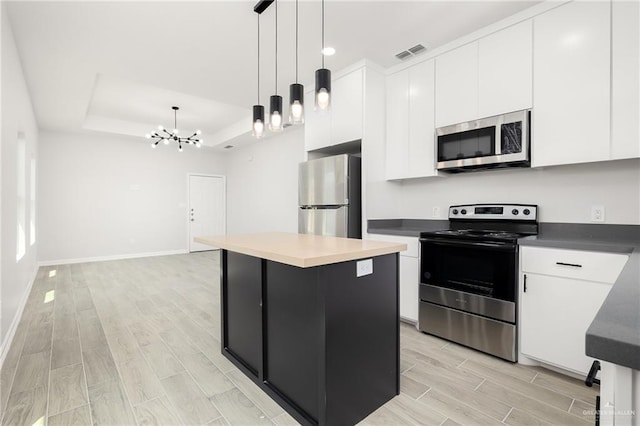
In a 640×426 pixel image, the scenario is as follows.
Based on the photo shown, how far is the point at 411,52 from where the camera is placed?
3.11 m

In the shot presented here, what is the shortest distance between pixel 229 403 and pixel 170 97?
15.4ft

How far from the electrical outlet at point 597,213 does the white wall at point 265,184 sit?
4128 millimetres

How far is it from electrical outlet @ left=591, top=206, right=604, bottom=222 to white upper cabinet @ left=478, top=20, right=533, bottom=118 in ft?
3.08

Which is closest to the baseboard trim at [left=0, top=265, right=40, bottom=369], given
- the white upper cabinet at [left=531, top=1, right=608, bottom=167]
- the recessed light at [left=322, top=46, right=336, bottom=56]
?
the recessed light at [left=322, top=46, right=336, bottom=56]

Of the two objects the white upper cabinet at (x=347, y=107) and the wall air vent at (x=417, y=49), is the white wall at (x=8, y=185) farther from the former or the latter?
the wall air vent at (x=417, y=49)

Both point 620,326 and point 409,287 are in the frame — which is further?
point 409,287

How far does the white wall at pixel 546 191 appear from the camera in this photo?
2.28 metres

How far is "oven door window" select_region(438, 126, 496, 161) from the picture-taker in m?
2.69

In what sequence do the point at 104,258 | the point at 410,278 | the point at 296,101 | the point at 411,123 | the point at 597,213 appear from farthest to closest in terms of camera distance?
the point at 104,258
the point at 411,123
the point at 410,278
the point at 597,213
the point at 296,101

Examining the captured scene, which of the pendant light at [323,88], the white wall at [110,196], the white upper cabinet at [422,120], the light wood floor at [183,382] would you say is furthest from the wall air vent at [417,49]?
the white wall at [110,196]

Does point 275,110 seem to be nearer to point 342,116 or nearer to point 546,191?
point 342,116

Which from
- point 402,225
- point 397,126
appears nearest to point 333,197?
point 402,225

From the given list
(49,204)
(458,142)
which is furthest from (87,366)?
(49,204)

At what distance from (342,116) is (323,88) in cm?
155
